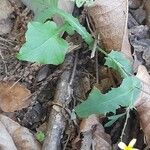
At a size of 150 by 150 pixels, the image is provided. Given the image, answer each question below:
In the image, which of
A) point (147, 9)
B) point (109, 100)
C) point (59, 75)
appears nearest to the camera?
point (109, 100)

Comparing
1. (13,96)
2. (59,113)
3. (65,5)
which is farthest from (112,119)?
(65,5)

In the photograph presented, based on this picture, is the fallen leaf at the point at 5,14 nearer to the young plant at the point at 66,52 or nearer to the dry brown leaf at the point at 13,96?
the young plant at the point at 66,52

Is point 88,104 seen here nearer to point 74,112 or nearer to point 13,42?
point 74,112

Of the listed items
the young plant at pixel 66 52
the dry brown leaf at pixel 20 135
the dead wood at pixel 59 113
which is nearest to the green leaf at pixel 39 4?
the young plant at pixel 66 52

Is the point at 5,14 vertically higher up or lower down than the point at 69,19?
higher up

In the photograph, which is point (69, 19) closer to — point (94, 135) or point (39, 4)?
point (39, 4)
